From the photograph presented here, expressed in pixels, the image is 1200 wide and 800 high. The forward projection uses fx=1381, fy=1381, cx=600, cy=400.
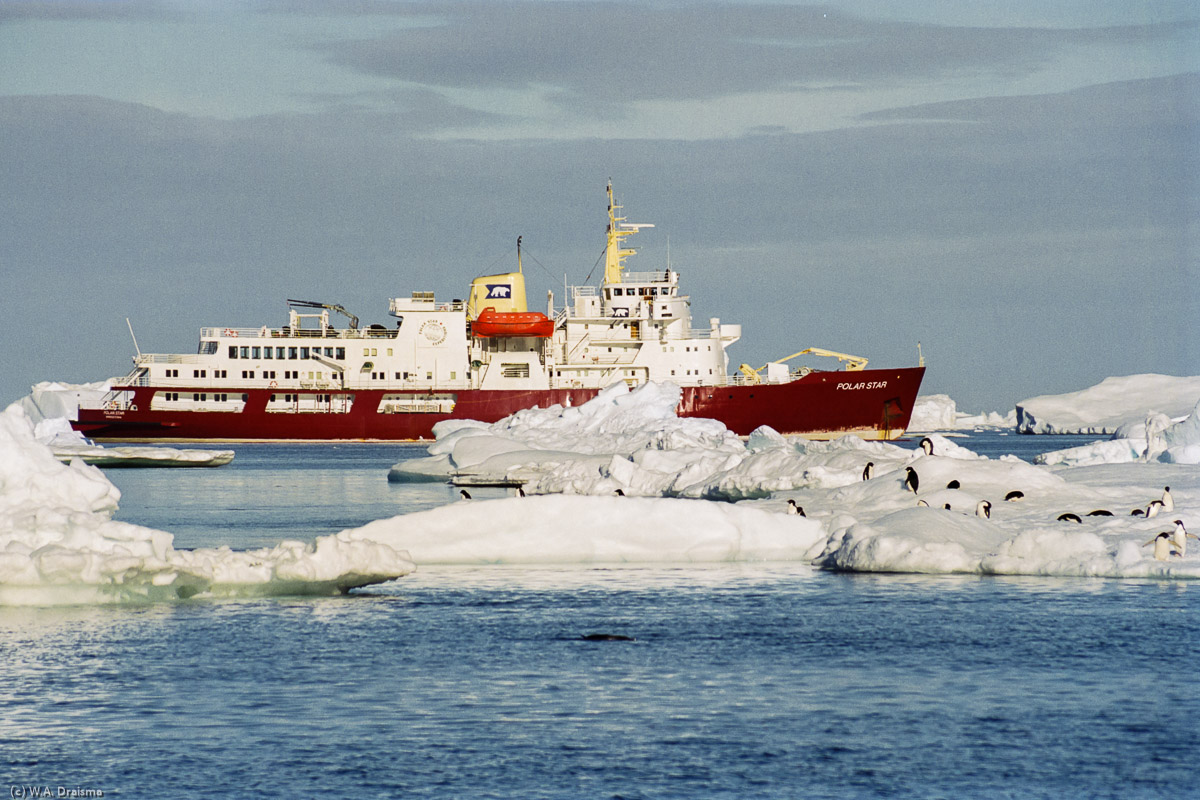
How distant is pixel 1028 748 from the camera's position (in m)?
12.3

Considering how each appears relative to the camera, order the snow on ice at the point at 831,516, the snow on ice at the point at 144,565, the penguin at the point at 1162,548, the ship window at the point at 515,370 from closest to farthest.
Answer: the snow on ice at the point at 144,565
the penguin at the point at 1162,548
the snow on ice at the point at 831,516
the ship window at the point at 515,370

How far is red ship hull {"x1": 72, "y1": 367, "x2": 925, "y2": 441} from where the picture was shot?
78062 mm

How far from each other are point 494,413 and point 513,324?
17.2 feet

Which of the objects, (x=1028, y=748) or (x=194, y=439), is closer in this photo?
(x=1028, y=748)

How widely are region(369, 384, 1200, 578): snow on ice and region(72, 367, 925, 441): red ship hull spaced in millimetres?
35803

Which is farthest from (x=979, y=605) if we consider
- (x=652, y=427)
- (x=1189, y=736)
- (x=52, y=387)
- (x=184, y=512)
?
(x=52, y=387)

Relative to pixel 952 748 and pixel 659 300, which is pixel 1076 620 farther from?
pixel 659 300

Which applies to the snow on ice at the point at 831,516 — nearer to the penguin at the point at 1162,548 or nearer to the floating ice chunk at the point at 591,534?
the floating ice chunk at the point at 591,534

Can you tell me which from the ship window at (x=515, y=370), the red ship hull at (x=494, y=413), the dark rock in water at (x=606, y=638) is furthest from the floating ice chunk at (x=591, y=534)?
the ship window at (x=515, y=370)

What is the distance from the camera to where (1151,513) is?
25.0 m

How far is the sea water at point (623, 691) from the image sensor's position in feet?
37.8

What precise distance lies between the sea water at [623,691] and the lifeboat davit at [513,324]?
5620cm

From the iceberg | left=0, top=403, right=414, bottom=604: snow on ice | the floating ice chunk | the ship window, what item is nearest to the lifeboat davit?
the ship window

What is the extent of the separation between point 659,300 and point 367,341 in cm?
1704
